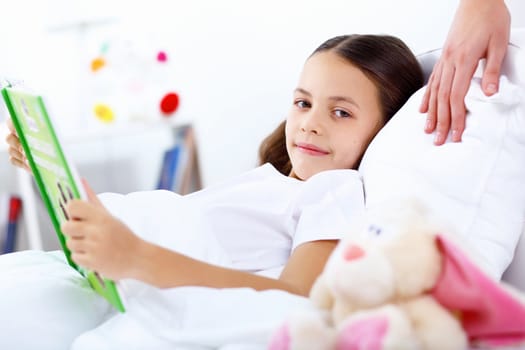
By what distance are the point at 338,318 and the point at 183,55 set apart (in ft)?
6.60

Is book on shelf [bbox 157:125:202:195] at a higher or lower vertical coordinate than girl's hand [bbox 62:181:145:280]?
lower

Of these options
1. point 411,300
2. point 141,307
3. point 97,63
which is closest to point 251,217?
point 141,307

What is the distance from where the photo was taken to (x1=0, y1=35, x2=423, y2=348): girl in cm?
85

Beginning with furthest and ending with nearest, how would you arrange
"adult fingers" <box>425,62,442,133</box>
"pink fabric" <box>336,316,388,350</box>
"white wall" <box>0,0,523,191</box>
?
"white wall" <box>0,0,523,191</box>, "adult fingers" <box>425,62,442,133</box>, "pink fabric" <box>336,316,388,350</box>

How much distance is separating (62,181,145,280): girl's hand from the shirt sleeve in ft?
0.99

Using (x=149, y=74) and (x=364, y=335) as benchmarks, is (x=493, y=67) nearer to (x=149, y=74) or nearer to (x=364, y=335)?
(x=364, y=335)

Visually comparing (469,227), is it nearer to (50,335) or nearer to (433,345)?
(433,345)

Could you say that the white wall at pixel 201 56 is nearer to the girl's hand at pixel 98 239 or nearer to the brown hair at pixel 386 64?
the brown hair at pixel 386 64

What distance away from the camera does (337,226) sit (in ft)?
3.42

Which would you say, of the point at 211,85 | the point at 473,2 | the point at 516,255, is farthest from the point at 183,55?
the point at 516,255

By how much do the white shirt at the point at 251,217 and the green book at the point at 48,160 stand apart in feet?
0.45

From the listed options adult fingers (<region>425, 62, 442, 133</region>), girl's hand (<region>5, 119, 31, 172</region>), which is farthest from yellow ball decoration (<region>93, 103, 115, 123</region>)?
adult fingers (<region>425, 62, 442, 133</region>)

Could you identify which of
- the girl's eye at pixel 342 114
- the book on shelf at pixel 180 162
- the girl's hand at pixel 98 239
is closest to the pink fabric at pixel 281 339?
the girl's hand at pixel 98 239

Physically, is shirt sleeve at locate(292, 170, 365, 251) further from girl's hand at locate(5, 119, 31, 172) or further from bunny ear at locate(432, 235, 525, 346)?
girl's hand at locate(5, 119, 31, 172)
